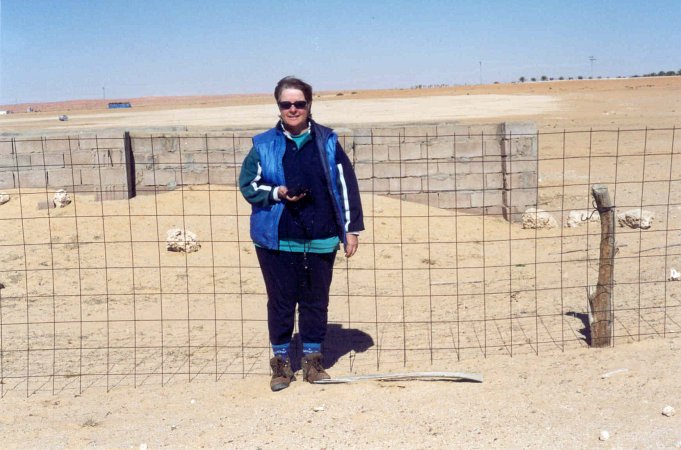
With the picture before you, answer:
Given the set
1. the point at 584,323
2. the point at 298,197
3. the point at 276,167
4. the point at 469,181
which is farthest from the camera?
the point at 469,181

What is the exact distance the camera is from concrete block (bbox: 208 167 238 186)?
991 centimetres

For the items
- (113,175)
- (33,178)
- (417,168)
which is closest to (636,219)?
(417,168)

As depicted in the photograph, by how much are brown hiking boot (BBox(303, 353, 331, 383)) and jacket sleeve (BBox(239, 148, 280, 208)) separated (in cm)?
101

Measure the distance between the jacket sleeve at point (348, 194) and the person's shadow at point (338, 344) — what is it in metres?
1.18

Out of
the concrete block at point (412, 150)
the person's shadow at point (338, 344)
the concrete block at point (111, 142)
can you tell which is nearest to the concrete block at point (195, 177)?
the concrete block at point (111, 142)

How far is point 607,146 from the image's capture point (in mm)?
17172

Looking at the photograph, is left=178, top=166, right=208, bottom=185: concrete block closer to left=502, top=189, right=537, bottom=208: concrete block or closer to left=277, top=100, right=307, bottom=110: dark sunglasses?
left=502, top=189, right=537, bottom=208: concrete block

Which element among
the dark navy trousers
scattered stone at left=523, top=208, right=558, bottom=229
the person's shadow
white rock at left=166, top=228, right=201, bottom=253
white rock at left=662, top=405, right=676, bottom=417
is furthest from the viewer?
scattered stone at left=523, top=208, right=558, bottom=229

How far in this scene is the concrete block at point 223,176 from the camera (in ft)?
32.5

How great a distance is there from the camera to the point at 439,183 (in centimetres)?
994

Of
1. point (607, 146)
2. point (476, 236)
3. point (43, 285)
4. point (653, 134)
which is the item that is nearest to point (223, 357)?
point (43, 285)

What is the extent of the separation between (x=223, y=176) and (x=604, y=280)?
5.94m

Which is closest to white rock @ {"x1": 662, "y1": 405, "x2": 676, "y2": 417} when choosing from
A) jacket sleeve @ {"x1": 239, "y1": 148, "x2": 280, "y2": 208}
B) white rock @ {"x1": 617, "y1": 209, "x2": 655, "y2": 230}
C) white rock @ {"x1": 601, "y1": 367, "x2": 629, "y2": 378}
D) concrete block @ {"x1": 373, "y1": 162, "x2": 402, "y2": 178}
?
white rock @ {"x1": 601, "y1": 367, "x2": 629, "y2": 378}

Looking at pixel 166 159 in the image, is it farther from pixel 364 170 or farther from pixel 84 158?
pixel 364 170
